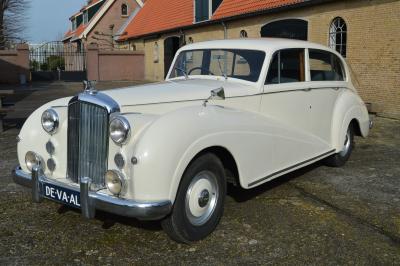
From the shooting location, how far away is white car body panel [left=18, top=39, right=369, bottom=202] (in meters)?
3.41

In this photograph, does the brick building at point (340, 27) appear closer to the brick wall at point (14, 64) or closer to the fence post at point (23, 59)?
the fence post at point (23, 59)

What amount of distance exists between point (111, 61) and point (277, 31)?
643 inches

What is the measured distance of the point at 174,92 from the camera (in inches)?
168

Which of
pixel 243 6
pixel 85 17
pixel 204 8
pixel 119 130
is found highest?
pixel 85 17

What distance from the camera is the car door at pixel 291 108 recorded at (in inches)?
189

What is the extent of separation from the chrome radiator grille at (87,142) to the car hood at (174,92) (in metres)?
0.23

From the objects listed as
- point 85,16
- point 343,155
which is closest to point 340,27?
point 343,155

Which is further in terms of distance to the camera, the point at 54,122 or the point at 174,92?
the point at 174,92

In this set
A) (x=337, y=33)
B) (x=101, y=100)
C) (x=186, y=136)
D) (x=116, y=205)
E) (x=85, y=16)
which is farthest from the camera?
(x=85, y=16)

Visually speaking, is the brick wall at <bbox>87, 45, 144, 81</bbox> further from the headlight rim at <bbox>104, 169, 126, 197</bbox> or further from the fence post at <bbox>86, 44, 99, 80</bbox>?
the headlight rim at <bbox>104, 169, 126, 197</bbox>

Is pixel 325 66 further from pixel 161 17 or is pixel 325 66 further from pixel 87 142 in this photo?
pixel 161 17

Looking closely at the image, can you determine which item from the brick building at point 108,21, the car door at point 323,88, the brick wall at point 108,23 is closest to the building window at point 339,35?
the car door at point 323,88

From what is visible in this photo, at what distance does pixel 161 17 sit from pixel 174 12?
6.50ft

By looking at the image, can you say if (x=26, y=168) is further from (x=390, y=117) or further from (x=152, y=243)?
(x=390, y=117)
